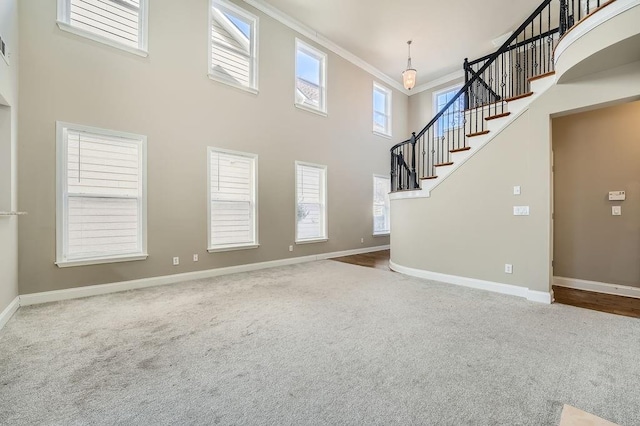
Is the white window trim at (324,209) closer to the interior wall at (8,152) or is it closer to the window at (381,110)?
Answer: the window at (381,110)

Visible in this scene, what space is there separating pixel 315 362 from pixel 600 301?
3827 millimetres

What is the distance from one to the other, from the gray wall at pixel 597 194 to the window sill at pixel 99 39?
6296mm

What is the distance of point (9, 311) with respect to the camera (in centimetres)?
292

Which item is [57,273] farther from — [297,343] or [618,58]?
[618,58]

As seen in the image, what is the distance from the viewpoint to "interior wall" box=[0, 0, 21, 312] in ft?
9.16

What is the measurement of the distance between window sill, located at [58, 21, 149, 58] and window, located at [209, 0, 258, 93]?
40.7 inches

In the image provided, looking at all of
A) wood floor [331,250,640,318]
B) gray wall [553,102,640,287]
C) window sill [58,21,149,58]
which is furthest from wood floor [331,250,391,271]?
window sill [58,21,149,58]

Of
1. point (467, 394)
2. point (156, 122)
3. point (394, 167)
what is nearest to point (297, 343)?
point (467, 394)

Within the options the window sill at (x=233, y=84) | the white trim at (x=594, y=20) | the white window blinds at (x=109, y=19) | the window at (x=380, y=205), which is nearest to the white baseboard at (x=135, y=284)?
the window at (x=380, y=205)

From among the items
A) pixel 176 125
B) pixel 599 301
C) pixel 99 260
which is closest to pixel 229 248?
pixel 99 260

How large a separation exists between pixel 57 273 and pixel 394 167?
18.3ft

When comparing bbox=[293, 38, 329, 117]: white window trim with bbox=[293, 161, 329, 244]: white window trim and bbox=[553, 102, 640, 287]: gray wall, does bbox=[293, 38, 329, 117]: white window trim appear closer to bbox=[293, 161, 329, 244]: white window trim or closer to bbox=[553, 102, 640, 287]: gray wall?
bbox=[293, 161, 329, 244]: white window trim

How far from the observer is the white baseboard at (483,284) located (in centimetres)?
343

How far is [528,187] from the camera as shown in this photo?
3.53 meters
